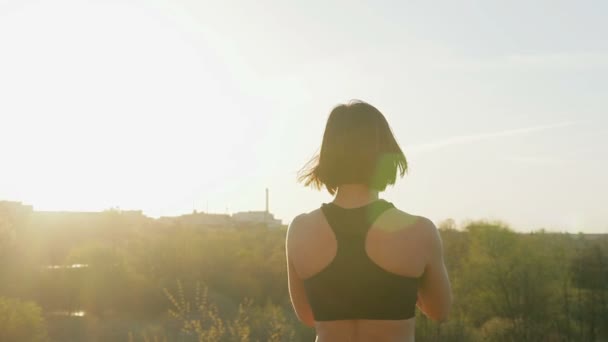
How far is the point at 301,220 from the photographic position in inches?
117

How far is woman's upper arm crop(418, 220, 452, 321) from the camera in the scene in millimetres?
2826

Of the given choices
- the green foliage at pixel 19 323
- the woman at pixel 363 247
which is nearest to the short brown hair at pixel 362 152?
the woman at pixel 363 247

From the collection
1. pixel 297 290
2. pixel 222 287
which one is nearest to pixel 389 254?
pixel 297 290

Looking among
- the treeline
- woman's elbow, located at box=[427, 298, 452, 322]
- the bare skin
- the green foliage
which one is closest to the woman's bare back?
the bare skin

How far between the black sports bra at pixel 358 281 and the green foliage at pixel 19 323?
1621 cm

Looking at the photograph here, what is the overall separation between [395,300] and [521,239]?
942 inches

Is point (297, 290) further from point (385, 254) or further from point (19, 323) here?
point (19, 323)

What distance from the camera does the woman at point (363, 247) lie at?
9.19ft

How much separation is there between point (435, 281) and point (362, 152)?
50cm

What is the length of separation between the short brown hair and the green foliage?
639 inches

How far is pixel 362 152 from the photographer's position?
2.90m

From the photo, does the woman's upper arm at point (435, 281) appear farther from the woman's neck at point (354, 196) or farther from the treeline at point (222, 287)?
the treeline at point (222, 287)

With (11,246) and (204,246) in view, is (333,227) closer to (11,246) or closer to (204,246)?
(11,246)

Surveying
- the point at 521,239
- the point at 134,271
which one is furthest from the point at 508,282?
the point at 134,271
